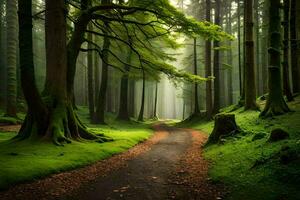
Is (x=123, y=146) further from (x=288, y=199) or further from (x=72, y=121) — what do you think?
(x=288, y=199)

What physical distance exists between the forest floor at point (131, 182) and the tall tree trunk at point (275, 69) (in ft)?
15.7

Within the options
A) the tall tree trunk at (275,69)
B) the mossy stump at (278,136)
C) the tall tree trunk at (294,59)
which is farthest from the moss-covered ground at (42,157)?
the tall tree trunk at (294,59)

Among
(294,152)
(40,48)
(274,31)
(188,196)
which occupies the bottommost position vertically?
(188,196)

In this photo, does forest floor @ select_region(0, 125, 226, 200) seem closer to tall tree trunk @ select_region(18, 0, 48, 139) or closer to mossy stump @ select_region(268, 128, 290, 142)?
mossy stump @ select_region(268, 128, 290, 142)

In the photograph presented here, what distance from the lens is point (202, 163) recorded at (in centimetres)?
1024

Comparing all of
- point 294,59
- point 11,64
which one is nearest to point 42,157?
point 11,64

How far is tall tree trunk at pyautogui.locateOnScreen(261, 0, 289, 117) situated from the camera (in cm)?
1337

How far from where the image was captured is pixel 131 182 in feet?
26.0

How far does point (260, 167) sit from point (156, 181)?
2.66m

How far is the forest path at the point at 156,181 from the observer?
6812 millimetres

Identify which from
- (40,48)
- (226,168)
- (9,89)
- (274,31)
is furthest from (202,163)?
(40,48)

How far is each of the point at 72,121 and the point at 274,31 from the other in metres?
9.88

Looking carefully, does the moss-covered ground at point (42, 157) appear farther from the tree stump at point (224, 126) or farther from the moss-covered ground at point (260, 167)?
the moss-covered ground at point (260, 167)

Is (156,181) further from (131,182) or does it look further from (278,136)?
(278,136)
